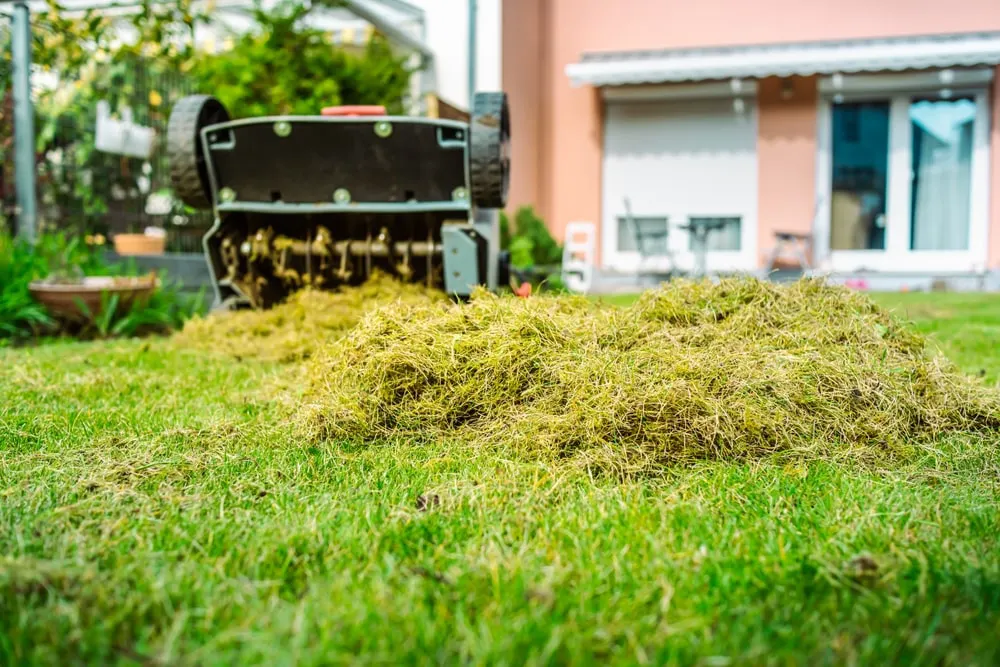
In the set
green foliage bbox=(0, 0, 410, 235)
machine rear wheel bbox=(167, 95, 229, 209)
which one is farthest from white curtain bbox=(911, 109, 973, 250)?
machine rear wheel bbox=(167, 95, 229, 209)

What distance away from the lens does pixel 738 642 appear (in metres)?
1.15

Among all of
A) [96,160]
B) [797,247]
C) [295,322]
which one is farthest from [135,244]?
[797,247]

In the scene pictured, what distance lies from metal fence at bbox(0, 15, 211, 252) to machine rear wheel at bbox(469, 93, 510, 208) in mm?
3782

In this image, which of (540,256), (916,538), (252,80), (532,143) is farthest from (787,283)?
(532,143)

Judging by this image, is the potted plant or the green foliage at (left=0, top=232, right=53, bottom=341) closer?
the green foliage at (left=0, top=232, right=53, bottom=341)

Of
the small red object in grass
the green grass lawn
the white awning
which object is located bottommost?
the green grass lawn

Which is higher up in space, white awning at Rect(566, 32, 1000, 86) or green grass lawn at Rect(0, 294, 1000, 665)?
white awning at Rect(566, 32, 1000, 86)

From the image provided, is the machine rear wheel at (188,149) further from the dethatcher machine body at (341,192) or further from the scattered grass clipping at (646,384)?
the scattered grass clipping at (646,384)

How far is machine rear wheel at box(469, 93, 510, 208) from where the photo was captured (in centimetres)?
391

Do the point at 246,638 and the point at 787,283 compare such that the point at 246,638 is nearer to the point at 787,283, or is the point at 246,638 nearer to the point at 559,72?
the point at 787,283

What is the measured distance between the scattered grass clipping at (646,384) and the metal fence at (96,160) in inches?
182

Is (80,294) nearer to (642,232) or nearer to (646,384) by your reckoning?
(646,384)

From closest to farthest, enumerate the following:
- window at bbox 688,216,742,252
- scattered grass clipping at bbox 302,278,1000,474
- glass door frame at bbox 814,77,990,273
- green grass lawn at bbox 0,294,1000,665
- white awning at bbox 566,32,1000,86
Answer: green grass lawn at bbox 0,294,1000,665 → scattered grass clipping at bbox 302,278,1000,474 → white awning at bbox 566,32,1000,86 → glass door frame at bbox 814,77,990,273 → window at bbox 688,216,742,252

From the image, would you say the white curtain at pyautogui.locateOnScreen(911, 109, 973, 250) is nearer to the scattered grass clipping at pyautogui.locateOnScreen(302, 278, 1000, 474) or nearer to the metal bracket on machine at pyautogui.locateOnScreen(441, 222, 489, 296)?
the metal bracket on machine at pyautogui.locateOnScreen(441, 222, 489, 296)
